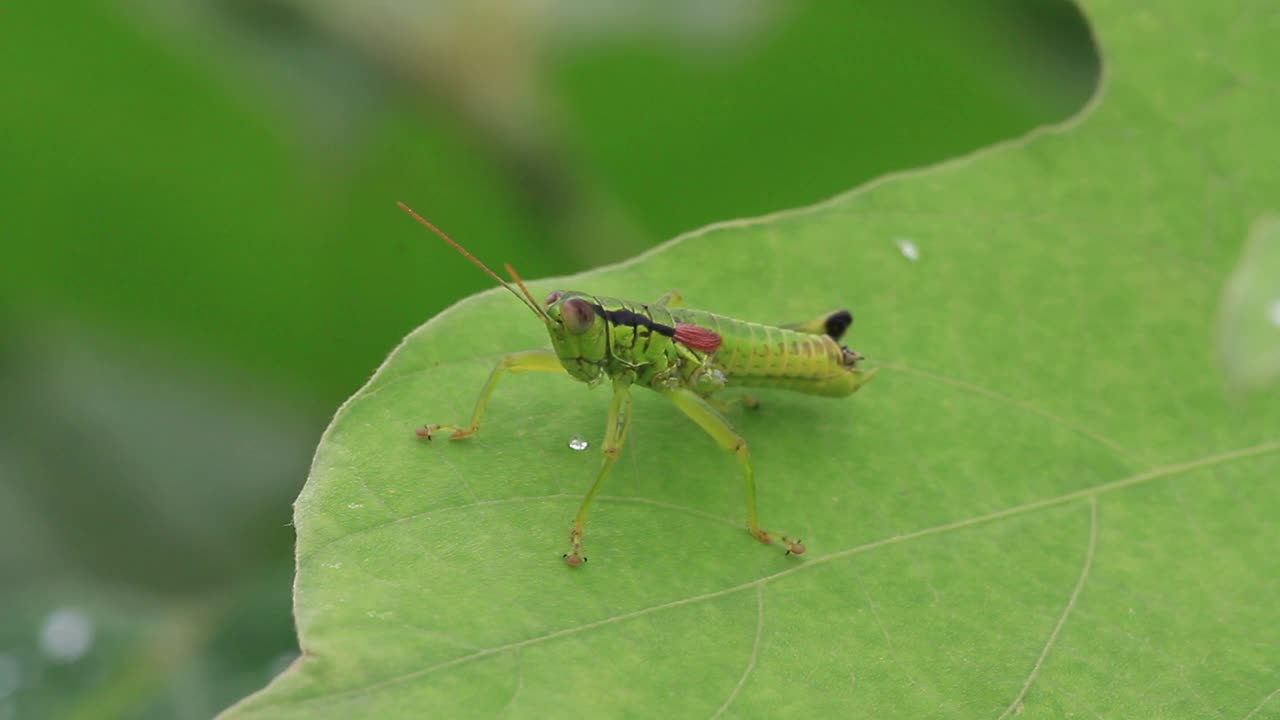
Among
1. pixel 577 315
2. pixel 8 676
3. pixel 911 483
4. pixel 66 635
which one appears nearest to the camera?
pixel 911 483

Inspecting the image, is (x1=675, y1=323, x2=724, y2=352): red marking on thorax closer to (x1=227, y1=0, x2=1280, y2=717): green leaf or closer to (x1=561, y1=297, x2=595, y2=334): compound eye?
(x1=227, y1=0, x2=1280, y2=717): green leaf

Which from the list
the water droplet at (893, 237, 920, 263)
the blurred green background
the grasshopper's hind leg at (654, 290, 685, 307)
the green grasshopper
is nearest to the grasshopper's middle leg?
the green grasshopper

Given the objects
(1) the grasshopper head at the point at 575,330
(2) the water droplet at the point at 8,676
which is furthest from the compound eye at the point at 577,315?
(2) the water droplet at the point at 8,676

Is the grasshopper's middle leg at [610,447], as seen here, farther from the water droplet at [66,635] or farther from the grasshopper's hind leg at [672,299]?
the water droplet at [66,635]

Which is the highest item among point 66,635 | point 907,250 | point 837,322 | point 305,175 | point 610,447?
point 907,250

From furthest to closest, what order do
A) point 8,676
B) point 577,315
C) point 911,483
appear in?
point 8,676
point 577,315
point 911,483

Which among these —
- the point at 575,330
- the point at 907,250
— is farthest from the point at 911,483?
the point at 575,330

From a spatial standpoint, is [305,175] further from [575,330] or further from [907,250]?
[907,250]
